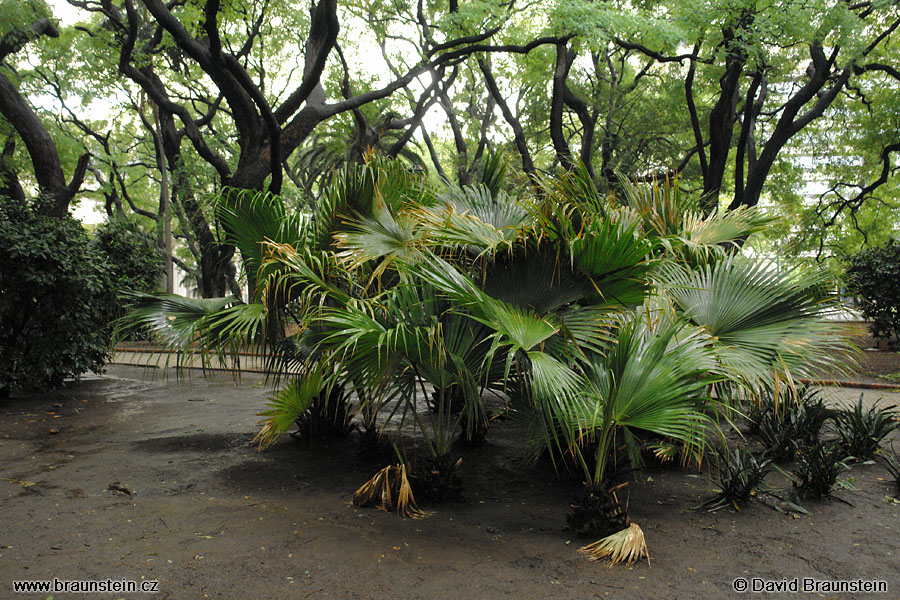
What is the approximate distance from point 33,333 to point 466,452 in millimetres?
6306

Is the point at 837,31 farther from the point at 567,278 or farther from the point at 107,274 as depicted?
the point at 107,274

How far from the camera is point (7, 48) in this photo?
12.5 m

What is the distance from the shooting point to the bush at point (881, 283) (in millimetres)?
12719

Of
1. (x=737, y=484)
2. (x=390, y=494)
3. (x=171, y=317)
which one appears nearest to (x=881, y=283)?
(x=737, y=484)

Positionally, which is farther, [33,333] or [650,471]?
[33,333]

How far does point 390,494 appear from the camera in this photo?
184 inches

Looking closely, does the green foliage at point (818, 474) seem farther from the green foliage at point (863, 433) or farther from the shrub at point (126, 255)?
the shrub at point (126, 255)

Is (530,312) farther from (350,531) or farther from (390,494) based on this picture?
(350,531)

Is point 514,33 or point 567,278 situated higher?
point 514,33

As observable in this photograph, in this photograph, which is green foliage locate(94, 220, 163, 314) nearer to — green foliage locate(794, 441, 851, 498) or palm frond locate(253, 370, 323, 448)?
palm frond locate(253, 370, 323, 448)

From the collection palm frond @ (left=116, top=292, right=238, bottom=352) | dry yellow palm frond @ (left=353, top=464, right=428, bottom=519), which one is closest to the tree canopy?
palm frond @ (left=116, top=292, right=238, bottom=352)

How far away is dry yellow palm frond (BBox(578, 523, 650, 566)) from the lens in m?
3.78

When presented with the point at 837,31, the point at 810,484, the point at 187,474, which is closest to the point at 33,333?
the point at 187,474

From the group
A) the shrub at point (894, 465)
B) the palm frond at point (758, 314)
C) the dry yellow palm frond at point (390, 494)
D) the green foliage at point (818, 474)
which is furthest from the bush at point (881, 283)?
the dry yellow palm frond at point (390, 494)
